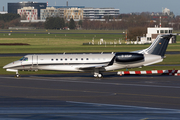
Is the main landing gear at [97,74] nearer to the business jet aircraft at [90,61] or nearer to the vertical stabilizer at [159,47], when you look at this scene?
the business jet aircraft at [90,61]

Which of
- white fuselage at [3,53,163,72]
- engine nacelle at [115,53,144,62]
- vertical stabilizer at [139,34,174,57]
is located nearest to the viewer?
engine nacelle at [115,53,144,62]

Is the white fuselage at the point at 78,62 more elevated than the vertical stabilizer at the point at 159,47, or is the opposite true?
the vertical stabilizer at the point at 159,47

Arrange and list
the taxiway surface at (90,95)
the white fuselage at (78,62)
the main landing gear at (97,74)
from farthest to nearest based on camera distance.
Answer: the main landing gear at (97,74) < the white fuselage at (78,62) < the taxiway surface at (90,95)

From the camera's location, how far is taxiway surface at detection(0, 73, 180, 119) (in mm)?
21483

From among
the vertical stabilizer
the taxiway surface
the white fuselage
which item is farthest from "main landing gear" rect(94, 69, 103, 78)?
the vertical stabilizer

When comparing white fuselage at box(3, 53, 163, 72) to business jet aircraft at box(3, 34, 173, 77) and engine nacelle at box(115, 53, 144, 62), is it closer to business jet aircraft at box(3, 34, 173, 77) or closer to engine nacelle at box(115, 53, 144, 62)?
business jet aircraft at box(3, 34, 173, 77)

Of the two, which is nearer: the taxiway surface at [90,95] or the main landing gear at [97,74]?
the taxiway surface at [90,95]

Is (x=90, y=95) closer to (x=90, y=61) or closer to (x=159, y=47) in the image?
(x=90, y=61)

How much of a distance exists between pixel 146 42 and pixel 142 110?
3122 inches

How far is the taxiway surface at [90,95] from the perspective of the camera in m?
21.5

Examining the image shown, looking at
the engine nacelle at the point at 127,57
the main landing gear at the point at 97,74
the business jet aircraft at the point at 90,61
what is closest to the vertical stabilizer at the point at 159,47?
the business jet aircraft at the point at 90,61

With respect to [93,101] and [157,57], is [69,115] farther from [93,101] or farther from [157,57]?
[157,57]

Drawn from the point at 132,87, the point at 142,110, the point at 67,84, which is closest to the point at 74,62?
the point at 67,84

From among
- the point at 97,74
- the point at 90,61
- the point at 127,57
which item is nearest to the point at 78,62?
the point at 90,61
